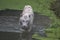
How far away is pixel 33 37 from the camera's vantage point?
16.5ft

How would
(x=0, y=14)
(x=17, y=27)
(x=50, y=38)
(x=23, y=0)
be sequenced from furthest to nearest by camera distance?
(x=23, y=0)
(x=0, y=14)
(x=17, y=27)
(x=50, y=38)

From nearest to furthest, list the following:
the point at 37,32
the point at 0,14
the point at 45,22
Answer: the point at 37,32 → the point at 45,22 → the point at 0,14

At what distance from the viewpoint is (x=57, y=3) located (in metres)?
7.36

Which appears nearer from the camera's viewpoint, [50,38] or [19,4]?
[50,38]

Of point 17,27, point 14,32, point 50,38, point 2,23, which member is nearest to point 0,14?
point 2,23

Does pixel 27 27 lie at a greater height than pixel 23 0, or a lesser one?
lesser

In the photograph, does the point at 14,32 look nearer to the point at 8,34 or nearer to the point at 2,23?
the point at 8,34

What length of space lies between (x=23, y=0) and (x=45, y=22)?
6.46 ft

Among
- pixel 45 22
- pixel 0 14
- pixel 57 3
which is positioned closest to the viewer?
pixel 45 22

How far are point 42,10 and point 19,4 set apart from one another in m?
0.97

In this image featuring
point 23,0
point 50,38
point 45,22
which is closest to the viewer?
point 50,38

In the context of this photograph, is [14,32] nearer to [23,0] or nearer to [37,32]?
[37,32]

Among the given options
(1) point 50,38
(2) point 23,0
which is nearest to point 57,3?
(2) point 23,0

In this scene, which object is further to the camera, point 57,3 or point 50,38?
point 57,3
